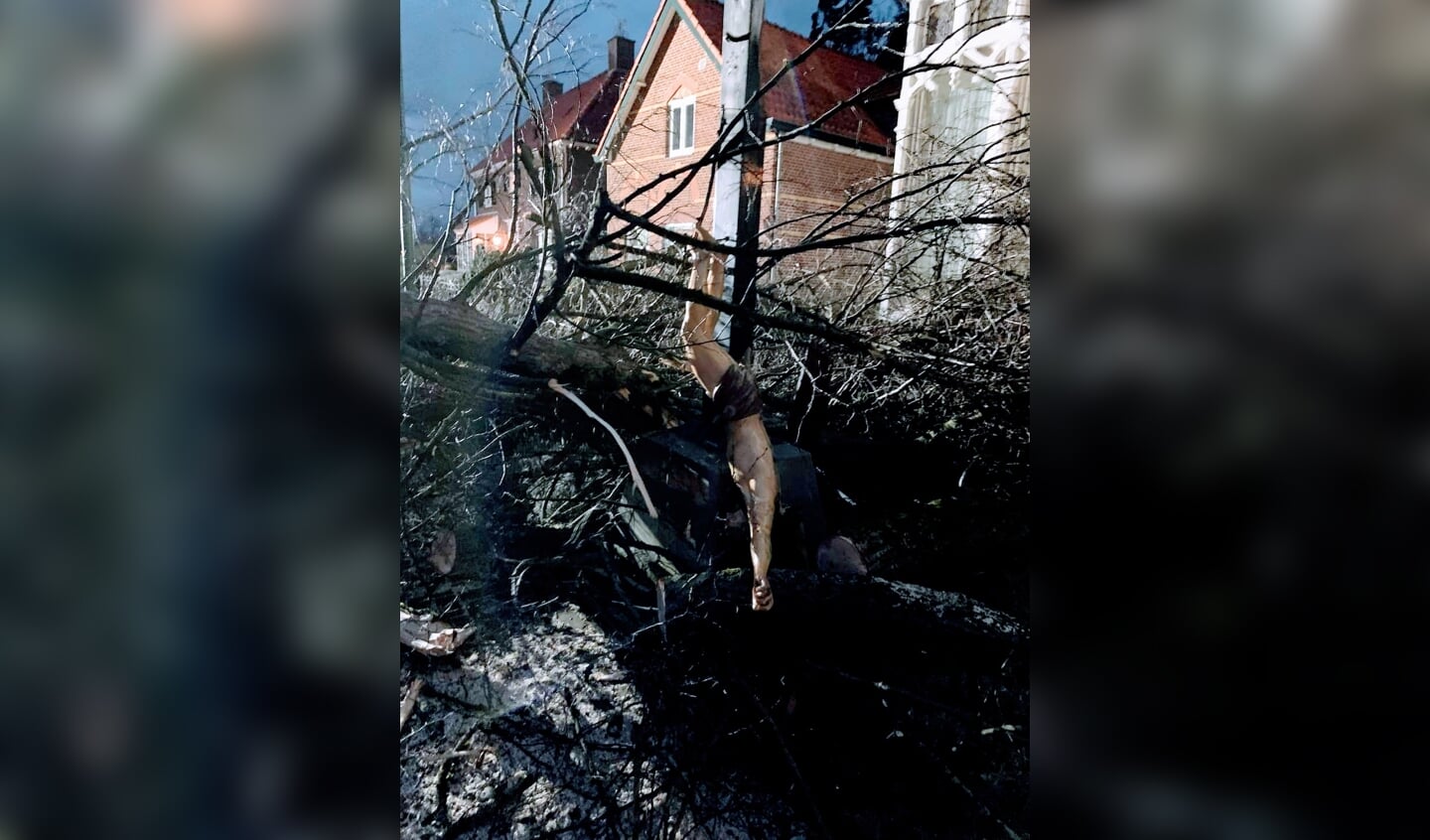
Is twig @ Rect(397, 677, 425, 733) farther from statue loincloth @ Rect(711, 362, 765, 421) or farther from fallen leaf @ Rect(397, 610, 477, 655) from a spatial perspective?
statue loincloth @ Rect(711, 362, 765, 421)

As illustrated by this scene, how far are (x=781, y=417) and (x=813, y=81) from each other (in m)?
0.70

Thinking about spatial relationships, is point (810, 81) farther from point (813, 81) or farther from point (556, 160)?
point (556, 160)

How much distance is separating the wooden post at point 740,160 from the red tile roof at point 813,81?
21 mm

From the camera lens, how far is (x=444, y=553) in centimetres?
152

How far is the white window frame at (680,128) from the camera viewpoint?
4.89 ft

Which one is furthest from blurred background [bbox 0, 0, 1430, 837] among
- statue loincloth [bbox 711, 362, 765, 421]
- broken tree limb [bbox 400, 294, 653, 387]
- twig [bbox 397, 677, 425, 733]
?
statue loincloth [bbox 711, 362, 765, 421]
